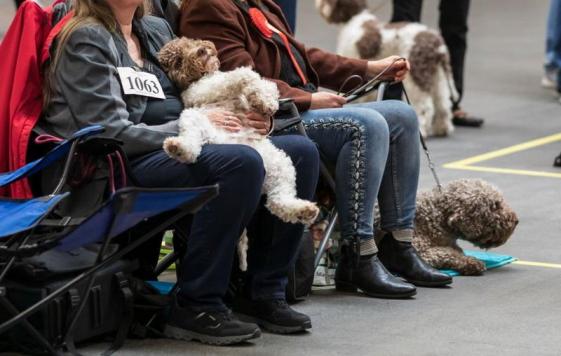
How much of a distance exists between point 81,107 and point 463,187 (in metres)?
1.83

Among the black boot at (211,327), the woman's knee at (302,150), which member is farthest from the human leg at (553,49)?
the black boot at (211,327)

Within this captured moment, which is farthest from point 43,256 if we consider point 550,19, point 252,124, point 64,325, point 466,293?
Answer: point 550,19

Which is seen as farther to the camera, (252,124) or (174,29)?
(174,29)

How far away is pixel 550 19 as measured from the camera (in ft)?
34.5

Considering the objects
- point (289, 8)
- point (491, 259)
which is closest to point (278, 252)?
point (491, 259)

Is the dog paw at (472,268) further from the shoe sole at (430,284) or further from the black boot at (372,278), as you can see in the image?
the black boot at (372,278)

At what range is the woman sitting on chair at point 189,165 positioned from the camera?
425 centimetres

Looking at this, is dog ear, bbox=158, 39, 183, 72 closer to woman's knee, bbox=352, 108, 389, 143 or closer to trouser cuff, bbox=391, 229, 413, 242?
woman's knee, bbox=352, 108, 389, 143

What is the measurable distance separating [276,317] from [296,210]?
479 mm

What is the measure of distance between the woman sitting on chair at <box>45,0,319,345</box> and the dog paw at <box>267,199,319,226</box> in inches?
3.3

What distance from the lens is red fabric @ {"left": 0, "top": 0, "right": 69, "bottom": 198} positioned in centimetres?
436

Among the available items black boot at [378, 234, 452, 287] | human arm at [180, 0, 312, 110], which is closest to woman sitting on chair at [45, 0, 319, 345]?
human arm at [180, 0, 312, 110]

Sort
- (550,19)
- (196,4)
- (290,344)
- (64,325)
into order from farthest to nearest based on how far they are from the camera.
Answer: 1. (550,19)
2. (196,4)
3. (290,344)
4. (64,325)

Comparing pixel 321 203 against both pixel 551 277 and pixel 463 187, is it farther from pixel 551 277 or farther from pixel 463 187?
pixel 551 277
